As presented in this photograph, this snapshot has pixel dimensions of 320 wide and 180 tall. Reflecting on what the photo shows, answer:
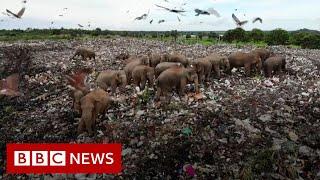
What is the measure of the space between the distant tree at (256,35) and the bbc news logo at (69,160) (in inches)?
1095

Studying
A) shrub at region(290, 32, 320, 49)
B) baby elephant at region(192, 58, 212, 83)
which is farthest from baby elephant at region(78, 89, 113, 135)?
shrub at region(290, 32, 320, 49)

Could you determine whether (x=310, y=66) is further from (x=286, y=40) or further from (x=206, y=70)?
(x=286, y=40)

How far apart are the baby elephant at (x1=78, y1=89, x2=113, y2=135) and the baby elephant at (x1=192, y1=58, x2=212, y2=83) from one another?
12.3 feet

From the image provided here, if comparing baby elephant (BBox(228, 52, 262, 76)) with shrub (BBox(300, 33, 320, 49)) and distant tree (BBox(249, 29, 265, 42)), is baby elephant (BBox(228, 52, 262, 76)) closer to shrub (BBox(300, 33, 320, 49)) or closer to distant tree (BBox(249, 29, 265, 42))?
shrub (BBox(300, 33, 320, 49))

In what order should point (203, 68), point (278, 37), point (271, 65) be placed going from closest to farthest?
point (203, 68), point (271, 65), point (278, 37)

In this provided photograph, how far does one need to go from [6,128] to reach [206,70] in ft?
Result: 17.9

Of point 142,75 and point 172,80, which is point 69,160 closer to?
point 172,80

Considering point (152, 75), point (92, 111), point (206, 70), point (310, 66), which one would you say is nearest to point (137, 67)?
point (152, 75)

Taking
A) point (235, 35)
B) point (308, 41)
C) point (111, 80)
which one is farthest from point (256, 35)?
point (111, 80)

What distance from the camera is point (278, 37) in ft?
114

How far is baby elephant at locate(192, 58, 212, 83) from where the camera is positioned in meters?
13.9

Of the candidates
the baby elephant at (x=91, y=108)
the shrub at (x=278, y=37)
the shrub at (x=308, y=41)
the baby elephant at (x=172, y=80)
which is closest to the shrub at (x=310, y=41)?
the shrub at (x=308, y=41)

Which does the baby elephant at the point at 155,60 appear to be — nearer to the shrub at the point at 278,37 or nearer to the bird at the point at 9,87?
the bird at the point at 9,87

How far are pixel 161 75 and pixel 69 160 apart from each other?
3.98 metres
